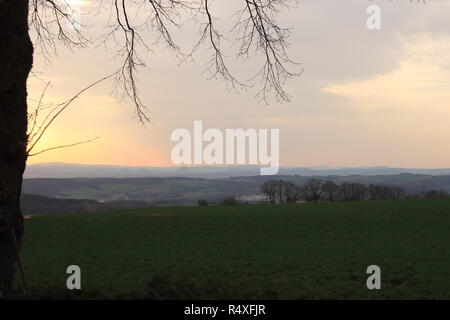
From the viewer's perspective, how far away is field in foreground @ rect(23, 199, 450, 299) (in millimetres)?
13906

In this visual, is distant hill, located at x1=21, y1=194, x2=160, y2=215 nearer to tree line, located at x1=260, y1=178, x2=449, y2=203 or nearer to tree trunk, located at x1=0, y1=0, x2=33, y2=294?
tree line, located at x1=260, y1=178, x2=449, y2=203

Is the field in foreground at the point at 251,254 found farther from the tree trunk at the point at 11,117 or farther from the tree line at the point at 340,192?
the tree line at the point at 340,192

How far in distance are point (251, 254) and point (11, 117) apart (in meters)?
19.9

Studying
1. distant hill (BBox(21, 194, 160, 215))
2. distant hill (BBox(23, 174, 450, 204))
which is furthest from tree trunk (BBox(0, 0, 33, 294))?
distant hill (BBox(23, 174, 450, 204))

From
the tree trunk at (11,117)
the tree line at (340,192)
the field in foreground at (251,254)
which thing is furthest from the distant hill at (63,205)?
the tree trunk at (11,117)

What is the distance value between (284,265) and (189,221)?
25025 mm

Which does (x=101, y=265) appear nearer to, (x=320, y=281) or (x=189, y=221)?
(x=320, y=281)

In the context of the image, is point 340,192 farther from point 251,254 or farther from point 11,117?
point 11,117

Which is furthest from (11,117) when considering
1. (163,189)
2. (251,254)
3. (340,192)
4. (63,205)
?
(163,189)

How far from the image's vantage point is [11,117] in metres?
5.59

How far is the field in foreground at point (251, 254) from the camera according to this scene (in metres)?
13.9

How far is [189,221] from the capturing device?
44531 mm

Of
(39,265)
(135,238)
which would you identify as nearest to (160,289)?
(39,265)

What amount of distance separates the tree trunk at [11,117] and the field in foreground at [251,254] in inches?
47.3
